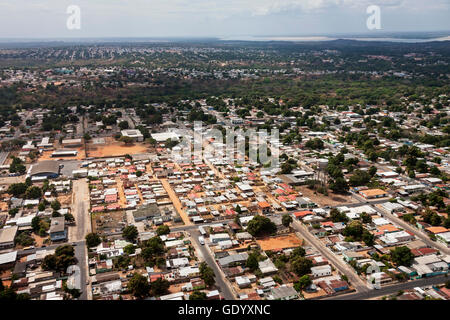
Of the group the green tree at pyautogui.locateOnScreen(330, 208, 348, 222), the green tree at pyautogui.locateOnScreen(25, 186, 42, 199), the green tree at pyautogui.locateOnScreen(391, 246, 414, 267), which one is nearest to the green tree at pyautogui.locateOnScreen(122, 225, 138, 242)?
the green tree at pyautogui.locateOnScreen(25, 186, 42, 199)

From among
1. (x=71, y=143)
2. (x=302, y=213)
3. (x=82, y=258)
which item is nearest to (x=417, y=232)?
(x=302, y=213)

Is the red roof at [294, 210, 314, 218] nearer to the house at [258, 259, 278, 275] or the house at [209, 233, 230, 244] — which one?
the house at [209, 233, 230, 244]

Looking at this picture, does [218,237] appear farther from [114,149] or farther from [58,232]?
[114,149]

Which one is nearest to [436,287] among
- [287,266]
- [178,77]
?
[287,266]

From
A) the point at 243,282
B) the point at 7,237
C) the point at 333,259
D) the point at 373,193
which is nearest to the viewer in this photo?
the point at 243,282

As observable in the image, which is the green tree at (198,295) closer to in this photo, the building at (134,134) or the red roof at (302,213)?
the red roof at (302,213)
